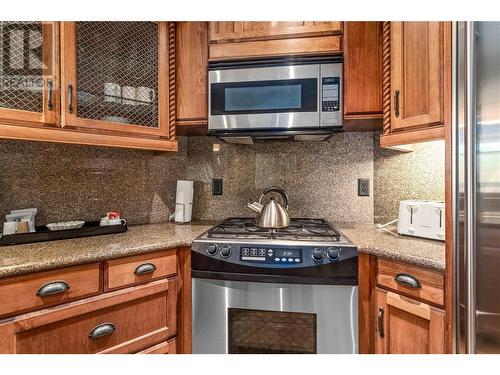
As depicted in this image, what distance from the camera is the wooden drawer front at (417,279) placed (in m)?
1.01

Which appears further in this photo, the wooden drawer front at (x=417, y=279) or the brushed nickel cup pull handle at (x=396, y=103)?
the brushed nickel cup pull handle at (x=396, y=103)

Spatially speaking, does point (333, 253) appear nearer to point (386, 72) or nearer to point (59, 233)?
point (386, 72)

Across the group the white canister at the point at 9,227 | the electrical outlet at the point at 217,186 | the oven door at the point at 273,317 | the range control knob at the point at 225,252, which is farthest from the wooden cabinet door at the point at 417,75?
the white canister at the point at 9,227

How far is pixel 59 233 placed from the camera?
4.27 feet

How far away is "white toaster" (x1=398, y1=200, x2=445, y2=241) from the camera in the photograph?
4.13 feet

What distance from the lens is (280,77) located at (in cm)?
153

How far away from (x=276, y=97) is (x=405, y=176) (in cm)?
89

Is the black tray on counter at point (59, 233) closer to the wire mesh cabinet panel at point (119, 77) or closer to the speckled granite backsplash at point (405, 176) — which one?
the wire mesh cabinet panel at point (119, 77)

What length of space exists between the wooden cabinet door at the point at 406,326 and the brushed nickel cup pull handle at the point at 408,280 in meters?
0.06

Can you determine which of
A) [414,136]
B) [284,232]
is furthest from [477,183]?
[284,232]

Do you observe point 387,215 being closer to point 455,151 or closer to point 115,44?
point 455,151

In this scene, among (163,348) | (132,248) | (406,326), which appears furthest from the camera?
(163,348)

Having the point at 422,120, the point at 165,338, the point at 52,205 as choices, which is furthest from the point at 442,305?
the point at 52,205
